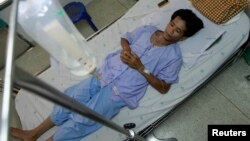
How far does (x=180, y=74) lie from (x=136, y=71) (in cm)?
30

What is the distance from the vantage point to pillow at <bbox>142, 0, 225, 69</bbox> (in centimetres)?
187

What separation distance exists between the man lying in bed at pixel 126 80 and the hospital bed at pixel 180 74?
59 millimetres

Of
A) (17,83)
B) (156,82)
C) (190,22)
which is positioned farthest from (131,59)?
(17,83)

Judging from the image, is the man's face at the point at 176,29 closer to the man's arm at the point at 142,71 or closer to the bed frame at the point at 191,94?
the man's arm at the point at 142,71

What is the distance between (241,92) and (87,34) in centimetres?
143

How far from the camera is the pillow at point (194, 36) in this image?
1.87 metres

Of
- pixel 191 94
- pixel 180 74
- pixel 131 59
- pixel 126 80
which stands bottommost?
pixel 191 94

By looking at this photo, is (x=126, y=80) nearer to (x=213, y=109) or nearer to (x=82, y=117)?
(x=82, y=117)

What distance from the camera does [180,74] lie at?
1.85 meters

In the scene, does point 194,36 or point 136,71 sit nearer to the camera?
point 136,71

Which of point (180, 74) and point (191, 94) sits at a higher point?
point (180, 74)

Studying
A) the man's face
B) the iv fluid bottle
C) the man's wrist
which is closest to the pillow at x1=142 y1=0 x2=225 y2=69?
the man's face

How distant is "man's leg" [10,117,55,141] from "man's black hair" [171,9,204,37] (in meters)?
1.07

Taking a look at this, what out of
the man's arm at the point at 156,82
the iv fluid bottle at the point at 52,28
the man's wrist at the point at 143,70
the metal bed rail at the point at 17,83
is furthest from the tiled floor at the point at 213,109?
the metal bed rail at the point at 17,83
